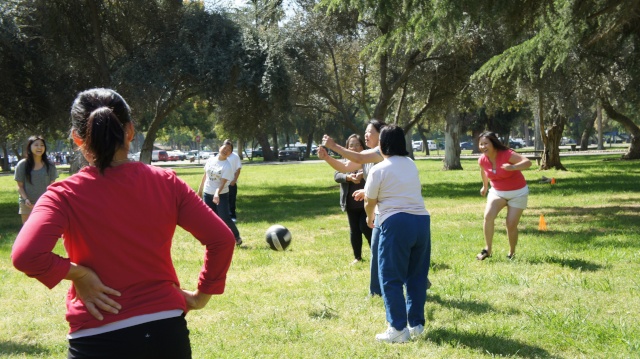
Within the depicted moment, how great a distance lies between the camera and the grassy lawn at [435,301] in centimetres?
631

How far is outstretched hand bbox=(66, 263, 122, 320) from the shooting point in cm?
273

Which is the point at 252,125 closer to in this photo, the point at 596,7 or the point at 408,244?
the point at 596,7

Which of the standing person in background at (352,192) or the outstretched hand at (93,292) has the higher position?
the outstretched hand at (93,292)

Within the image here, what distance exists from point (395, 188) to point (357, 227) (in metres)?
3.48

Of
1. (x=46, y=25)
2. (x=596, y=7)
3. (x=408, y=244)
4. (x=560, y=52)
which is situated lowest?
(x=408, y=244)

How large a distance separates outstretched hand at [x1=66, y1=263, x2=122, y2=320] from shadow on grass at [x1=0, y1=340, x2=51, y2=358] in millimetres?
4054

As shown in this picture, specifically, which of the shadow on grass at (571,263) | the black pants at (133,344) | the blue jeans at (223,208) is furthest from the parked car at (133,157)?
the shadow on grass at (571,263)

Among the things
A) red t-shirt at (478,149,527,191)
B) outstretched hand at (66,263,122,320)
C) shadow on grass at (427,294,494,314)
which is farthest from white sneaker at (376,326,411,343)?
red t-shirt at (478,149,527,191)

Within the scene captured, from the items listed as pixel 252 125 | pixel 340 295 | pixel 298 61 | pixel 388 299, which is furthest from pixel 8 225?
pixel 388 299

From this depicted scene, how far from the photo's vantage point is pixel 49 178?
11641 mm

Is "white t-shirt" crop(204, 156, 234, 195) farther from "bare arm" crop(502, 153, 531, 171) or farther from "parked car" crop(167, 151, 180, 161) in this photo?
"parked car" crop(167, 151, 180, 161)

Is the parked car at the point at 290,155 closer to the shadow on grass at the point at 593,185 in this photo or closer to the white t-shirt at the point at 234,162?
the shadow on grass at the point at 593,185

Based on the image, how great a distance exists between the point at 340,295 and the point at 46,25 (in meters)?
16.5

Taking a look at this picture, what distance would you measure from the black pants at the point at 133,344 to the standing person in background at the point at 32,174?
929cm
